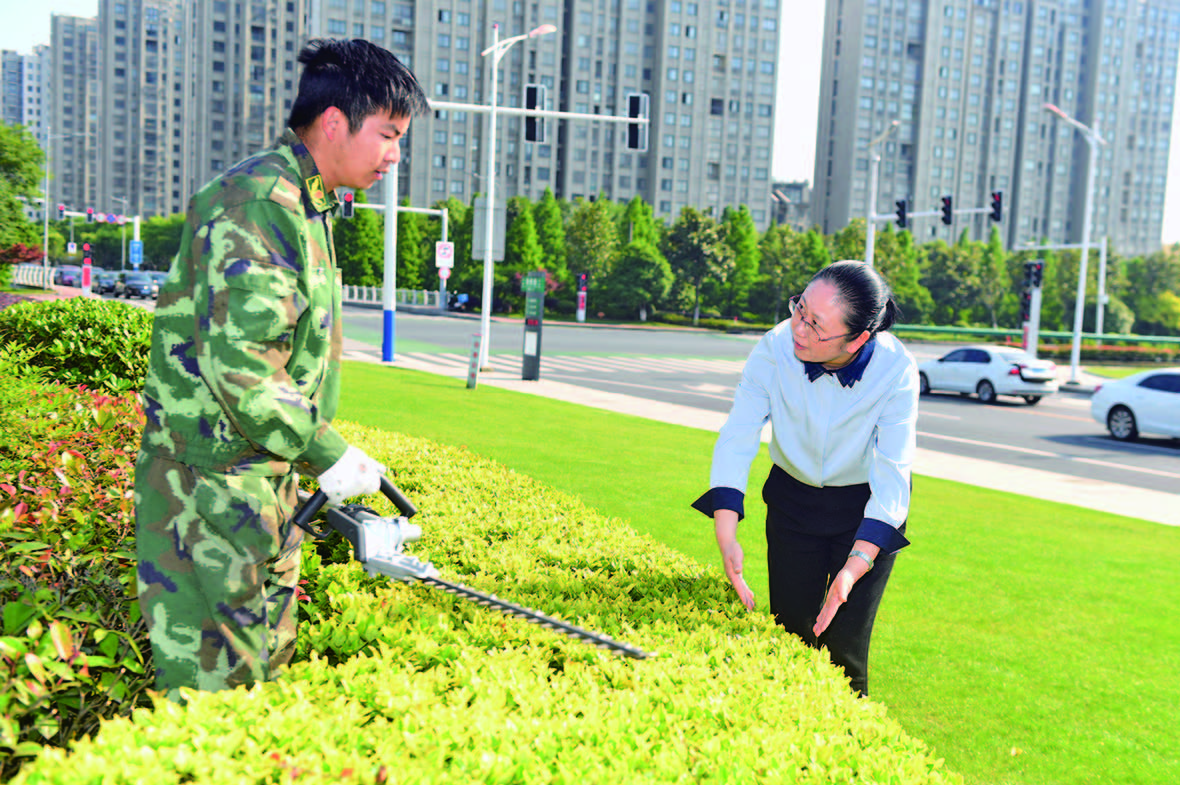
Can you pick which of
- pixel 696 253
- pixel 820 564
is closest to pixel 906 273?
pixel 696 253

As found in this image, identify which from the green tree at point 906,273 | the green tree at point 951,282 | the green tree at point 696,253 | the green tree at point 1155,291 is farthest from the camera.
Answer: the green tree at point 1155,291

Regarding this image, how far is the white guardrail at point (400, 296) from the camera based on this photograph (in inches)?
2366

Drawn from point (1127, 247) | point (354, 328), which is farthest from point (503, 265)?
point (1127, 247)

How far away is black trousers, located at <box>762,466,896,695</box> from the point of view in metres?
3.14

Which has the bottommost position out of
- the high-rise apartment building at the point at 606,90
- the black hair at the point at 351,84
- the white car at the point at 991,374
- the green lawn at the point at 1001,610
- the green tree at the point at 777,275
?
the green lawn at the point at 1001,610

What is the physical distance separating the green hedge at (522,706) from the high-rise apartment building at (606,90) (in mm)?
96173

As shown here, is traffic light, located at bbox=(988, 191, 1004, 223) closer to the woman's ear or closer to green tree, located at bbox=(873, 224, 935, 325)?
the woman's ear

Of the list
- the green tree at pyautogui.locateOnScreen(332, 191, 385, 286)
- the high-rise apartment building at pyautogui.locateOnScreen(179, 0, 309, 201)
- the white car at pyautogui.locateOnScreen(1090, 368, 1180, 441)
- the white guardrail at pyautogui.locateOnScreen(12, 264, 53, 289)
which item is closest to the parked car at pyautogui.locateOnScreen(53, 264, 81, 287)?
the white guardrail at pyautogui.locateOnScreen(12, 264, 53, 289)

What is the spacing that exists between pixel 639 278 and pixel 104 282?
3064 centimetres

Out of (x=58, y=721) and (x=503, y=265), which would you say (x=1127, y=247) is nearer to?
(x=503, y=265)

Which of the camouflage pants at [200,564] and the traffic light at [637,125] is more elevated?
the traffic light at [637,125]

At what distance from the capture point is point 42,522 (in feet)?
10.1

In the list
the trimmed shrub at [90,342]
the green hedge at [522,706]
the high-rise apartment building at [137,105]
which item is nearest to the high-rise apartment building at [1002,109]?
the high-rise apartment building at [137,105]

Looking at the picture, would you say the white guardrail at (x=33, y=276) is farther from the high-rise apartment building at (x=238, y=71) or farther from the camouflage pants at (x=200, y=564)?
the camouflage pants at (x=200, y=564)
